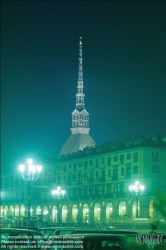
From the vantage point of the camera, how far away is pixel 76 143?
158375 millimetres

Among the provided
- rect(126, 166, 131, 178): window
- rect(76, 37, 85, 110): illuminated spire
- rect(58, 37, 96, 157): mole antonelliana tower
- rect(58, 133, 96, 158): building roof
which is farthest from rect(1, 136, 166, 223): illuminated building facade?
rect(76, 37, 85, 110): illuminated spire

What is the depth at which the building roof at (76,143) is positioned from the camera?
15075 centimetres

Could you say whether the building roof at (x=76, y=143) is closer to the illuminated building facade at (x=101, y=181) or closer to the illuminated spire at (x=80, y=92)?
the illuminated spire at (x=80, y=92)

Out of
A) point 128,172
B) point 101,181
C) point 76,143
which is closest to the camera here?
point 128,172

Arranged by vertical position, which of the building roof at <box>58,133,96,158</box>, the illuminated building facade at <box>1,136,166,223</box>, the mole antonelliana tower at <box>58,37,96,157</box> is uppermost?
the mole antonelliana tower at <box>58,37,96,157</box>

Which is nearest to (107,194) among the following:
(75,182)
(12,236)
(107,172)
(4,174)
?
(107,172)

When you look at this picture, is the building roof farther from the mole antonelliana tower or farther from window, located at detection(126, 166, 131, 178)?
window, located at detection(126, 166, 131, 178)

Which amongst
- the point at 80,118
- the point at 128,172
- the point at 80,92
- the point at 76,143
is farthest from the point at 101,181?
the point at 80,92

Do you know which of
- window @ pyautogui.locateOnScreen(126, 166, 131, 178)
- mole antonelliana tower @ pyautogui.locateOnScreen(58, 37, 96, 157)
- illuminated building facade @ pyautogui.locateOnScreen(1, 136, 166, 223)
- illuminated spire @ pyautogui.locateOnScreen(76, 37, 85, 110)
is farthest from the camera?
illuminated spire @ pyautogui.locateOnScreen(76, 37, 85, 110)

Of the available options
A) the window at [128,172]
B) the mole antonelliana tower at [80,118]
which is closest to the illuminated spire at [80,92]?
the mole antonelliana tower at [80,118]

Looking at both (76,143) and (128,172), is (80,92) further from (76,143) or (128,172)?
(128,172)

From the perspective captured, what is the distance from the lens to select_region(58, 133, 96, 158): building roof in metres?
151

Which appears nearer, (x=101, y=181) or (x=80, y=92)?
(x=101, y=181)

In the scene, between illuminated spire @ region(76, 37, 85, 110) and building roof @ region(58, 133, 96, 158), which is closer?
building roof @ region(58, 133, 96, 158)
